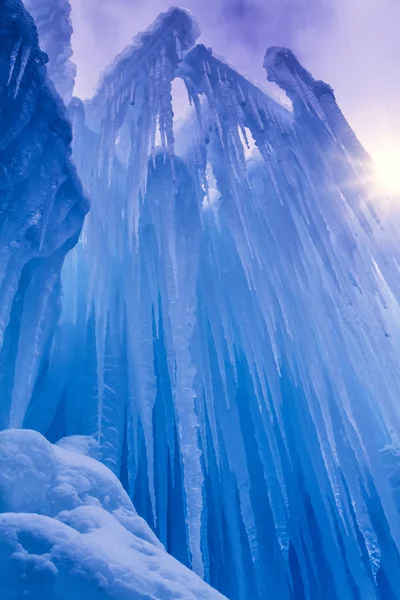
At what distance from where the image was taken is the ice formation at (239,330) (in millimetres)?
5672

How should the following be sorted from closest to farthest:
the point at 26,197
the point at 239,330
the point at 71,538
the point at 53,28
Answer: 1. the point at 71,538
2. the point at 26,197
3. the point at 53,28
4. the point at 239,330

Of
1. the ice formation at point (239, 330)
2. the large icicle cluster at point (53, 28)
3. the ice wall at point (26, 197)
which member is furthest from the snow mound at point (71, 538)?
the large icicle cluster at point (53, 28)

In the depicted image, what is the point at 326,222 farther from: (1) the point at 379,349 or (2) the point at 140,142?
(2) the point at 140,142

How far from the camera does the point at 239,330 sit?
6.91 metres

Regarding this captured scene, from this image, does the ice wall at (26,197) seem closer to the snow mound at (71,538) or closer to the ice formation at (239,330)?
the ice formation at (239,330)

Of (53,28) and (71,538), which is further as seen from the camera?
(53,28)

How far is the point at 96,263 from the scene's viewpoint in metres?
6.58

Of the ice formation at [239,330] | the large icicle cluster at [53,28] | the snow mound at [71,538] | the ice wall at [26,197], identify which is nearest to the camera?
the snow mound at [71,538]

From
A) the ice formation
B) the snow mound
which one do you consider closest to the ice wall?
the ice formation

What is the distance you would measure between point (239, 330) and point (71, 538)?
16.7 feet

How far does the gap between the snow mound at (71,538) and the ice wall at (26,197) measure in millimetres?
1347

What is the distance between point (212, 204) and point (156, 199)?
68.4 inches

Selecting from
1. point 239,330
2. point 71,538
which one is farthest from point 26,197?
point 239,330

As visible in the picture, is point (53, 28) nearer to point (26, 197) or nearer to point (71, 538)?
point (26, 197)
